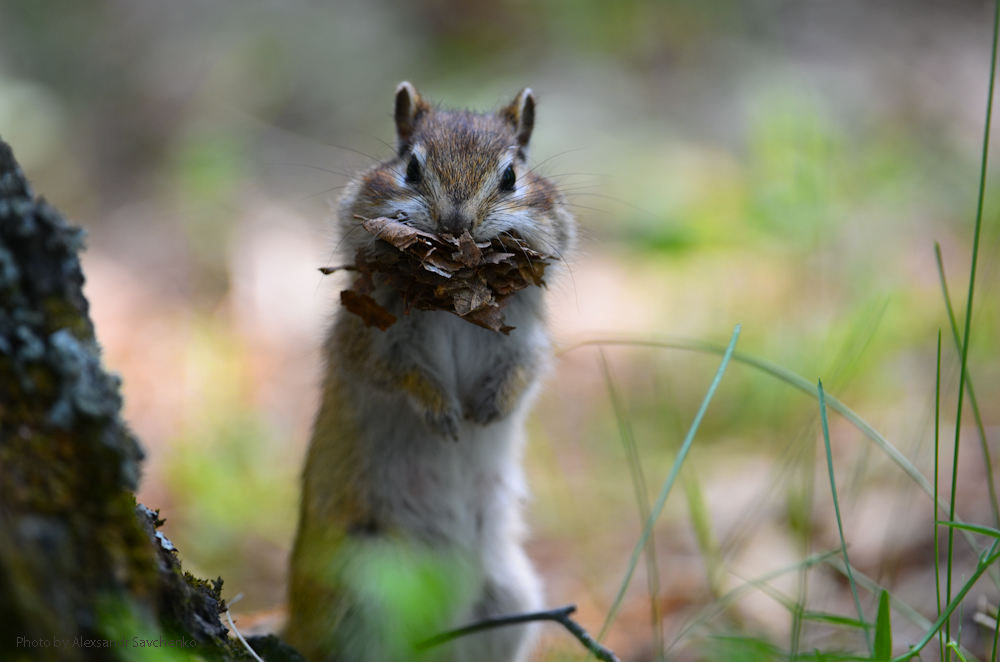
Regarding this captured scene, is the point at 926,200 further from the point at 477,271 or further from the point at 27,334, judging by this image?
the point at 27,334

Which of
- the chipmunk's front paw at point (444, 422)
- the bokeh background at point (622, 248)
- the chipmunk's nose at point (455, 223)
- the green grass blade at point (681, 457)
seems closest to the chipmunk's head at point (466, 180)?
the chipmunk's nose at point (455, 223)

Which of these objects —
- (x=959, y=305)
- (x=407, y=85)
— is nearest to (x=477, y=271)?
(x=407, y=85)

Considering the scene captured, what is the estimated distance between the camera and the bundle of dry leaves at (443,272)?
2.42m

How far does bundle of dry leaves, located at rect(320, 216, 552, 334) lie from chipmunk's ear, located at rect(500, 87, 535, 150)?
36.4 inches

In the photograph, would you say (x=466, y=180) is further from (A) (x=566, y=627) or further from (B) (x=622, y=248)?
(B) (x=622, y=248)

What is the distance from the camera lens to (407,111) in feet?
10.9

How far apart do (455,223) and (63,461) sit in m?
1.37

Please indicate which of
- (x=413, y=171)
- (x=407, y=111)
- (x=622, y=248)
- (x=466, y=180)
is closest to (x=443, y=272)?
(x=466, y=180)

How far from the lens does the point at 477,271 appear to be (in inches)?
97.6

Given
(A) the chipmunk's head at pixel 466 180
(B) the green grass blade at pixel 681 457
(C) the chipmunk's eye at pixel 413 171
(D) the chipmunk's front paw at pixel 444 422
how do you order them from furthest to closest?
1. (D) the chipmunk's front paw at pixel 444 422
2. (C) the chipmunk's eye at pixel 413 171
3. (A) the chipmunk's head at pixel 466 180
4. (B) the green grass blade at pixel 681 457

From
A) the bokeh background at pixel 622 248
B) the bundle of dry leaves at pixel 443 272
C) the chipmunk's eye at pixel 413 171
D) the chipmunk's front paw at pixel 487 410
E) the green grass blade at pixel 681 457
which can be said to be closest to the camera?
the green grass blade at pixel 681 457

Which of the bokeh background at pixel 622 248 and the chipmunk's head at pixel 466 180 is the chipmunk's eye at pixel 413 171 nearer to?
the chipmunk's head at pixel 466 180

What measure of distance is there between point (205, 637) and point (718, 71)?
9180 mm

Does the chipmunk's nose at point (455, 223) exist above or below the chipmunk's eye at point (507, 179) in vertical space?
below
